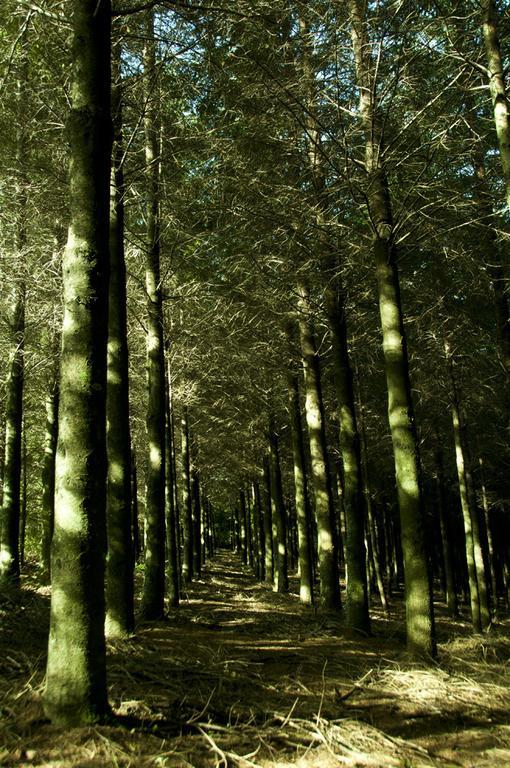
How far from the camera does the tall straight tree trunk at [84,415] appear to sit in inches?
124

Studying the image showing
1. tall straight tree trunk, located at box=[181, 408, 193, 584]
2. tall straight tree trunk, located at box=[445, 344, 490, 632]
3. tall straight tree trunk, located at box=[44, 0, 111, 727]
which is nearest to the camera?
tall straight tree trunk, located at box=[44, 0, 111, 727]

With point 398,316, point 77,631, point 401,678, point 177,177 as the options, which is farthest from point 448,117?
point 77,631

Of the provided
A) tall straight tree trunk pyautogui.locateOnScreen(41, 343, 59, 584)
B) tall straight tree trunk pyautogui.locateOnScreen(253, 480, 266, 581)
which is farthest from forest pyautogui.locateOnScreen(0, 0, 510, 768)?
tall straight tree trunk pyautogui.locateOnScreen(253, 480, 266, 581)

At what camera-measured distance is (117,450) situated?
22.2 ft

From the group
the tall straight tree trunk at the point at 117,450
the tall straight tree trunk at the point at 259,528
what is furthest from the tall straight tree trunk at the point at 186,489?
the tall straight tree trunk at the point at 117,450

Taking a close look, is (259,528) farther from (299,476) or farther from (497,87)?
(497,87)

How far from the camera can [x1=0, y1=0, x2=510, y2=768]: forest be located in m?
3.35

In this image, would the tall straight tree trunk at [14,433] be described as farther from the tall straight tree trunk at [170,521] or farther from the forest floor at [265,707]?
the forest floor at [265,707]

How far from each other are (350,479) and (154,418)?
3356 millimetres

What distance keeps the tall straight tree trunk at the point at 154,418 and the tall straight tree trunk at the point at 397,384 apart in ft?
10.1

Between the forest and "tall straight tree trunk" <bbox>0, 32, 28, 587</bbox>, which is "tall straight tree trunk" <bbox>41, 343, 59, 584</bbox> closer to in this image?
the forest

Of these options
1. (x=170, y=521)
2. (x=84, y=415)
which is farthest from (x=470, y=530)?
(x=84, y=415)

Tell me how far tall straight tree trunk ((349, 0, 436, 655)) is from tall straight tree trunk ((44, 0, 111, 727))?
3437mm

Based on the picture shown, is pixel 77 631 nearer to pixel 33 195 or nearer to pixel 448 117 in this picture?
pixel 448 117
